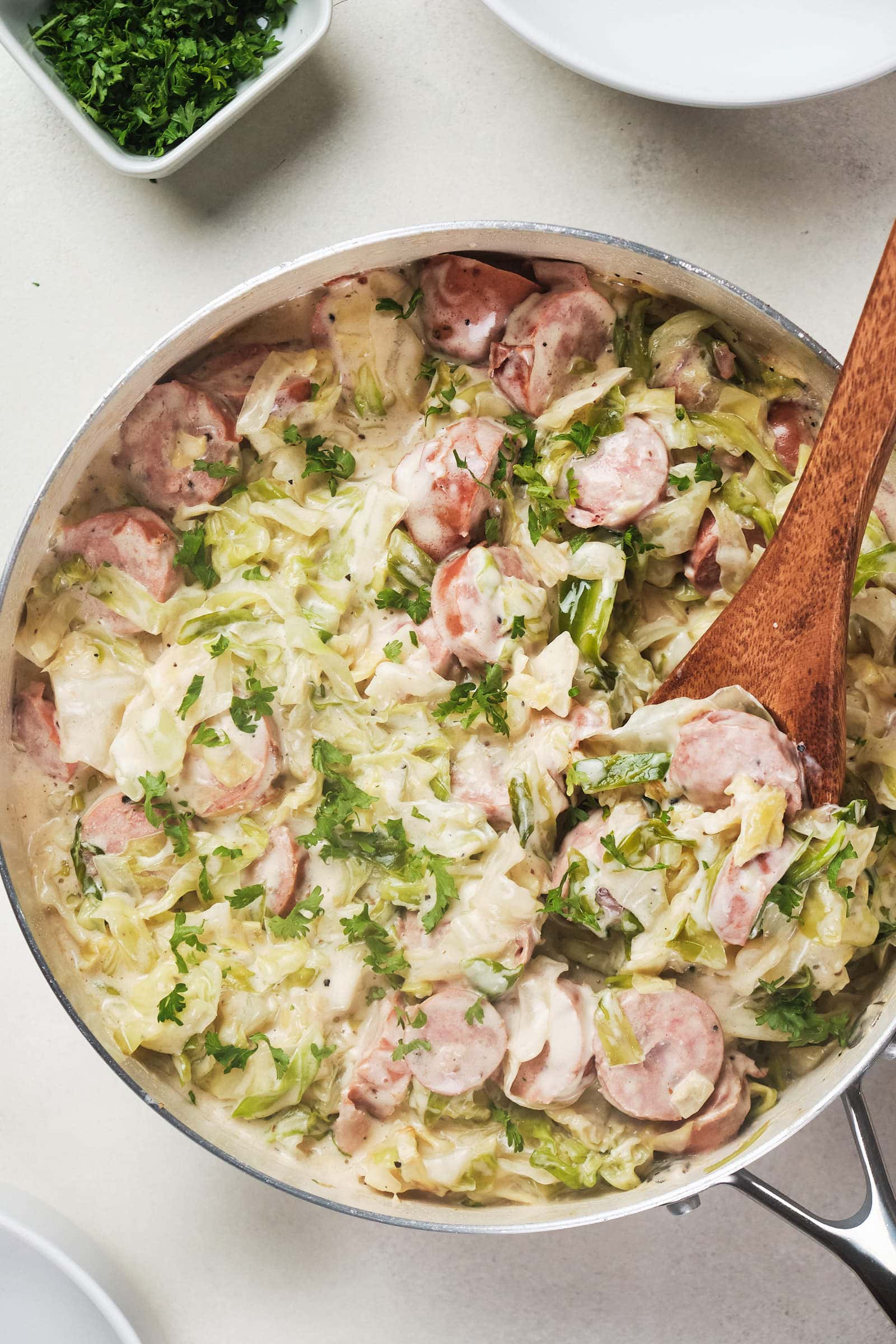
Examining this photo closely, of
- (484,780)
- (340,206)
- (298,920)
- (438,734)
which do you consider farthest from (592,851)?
(340,206)

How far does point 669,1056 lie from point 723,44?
6.77 feet

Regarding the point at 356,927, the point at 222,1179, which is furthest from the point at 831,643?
the point at 222,1179

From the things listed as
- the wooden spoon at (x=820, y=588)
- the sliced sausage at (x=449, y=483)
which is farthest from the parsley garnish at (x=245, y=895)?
the wooden spoon at (x=820, y=588)

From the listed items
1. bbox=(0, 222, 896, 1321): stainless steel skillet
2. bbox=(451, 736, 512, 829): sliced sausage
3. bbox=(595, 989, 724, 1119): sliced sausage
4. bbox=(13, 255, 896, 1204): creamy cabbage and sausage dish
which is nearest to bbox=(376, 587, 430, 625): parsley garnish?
bbox=(13, 255, 896, 1204): creamy cabbage and sausage dish

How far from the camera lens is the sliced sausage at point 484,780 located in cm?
215

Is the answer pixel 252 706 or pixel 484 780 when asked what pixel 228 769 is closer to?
pixel 252 706

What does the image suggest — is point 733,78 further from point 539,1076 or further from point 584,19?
point 539,1076

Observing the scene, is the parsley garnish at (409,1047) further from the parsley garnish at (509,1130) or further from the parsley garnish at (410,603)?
the parsley garnish at (410,603)

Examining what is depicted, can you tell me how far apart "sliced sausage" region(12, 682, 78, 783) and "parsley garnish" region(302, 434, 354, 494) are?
68 cm

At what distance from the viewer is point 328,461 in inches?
87.0

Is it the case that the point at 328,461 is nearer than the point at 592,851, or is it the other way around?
the point at 592,851

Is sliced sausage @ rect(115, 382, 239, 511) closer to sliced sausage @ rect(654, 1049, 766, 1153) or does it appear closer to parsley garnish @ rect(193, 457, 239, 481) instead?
parsley garnish @ rect(193, 457, 239, 481)

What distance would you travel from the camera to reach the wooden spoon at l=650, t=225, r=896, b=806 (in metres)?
1.70

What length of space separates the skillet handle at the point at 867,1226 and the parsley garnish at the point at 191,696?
1.33m
